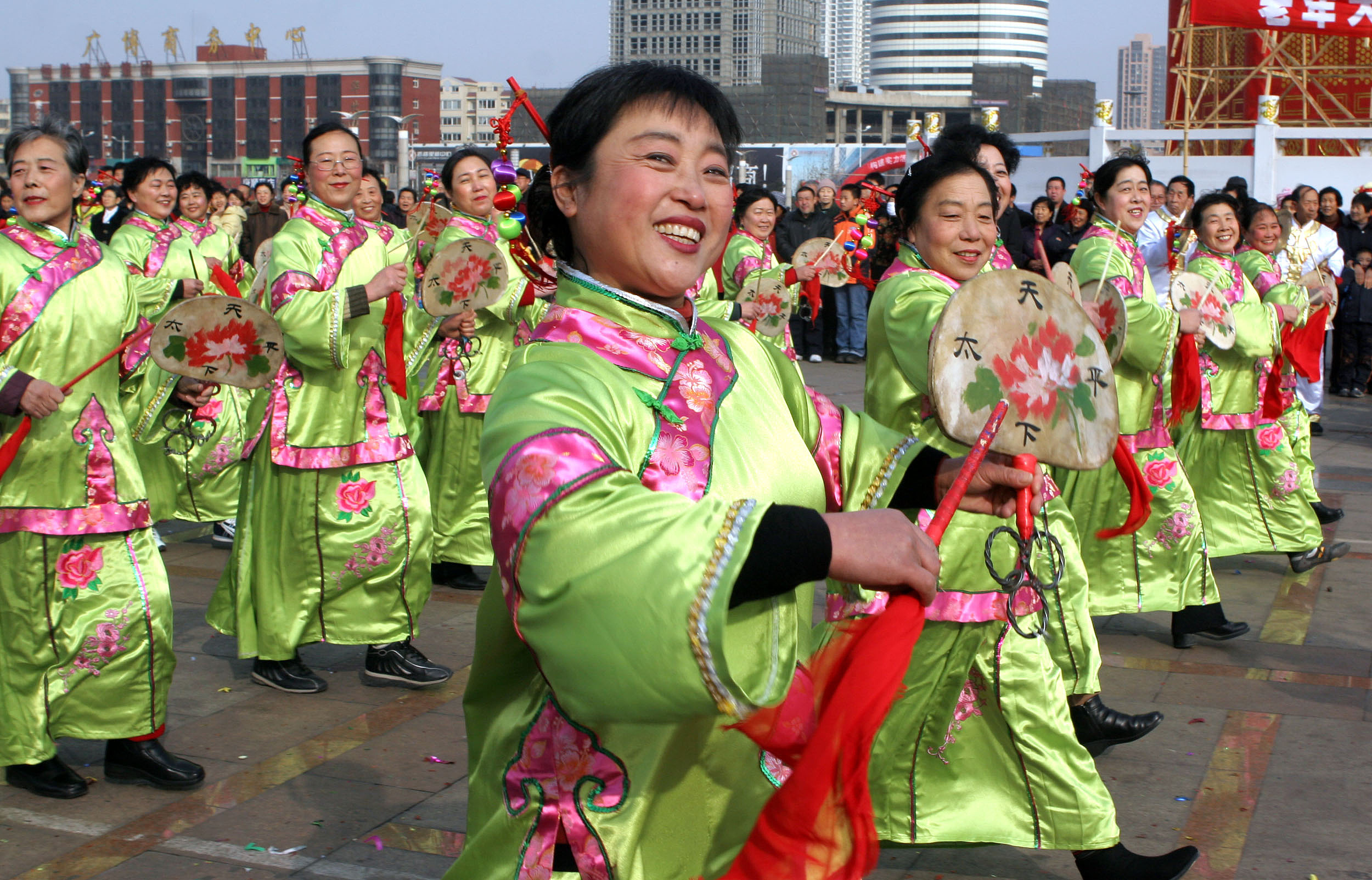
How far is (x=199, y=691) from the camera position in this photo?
490cm

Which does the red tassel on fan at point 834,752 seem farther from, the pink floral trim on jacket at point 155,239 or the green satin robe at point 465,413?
the pink floral trim on jacket at point 155,239

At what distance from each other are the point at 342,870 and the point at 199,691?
5.75 feet

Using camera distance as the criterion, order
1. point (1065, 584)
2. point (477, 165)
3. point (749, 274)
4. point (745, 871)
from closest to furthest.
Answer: point (745, 871), point (1065, 584), point (477, 165), point (749, 274)

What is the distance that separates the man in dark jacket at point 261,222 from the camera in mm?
14906

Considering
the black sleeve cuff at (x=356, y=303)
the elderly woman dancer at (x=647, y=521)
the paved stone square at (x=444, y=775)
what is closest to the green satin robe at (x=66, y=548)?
the paved stone square at (x=444, y=775)

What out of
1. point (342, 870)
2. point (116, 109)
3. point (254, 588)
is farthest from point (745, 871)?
point (116, 109)

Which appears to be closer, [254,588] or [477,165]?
[254,588]

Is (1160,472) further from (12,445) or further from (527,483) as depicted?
(527,483)

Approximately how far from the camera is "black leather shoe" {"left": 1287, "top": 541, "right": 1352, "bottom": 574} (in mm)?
6570

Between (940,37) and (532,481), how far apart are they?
158537 mm

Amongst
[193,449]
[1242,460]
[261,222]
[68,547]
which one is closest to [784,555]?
[68,547]

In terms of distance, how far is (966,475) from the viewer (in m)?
1.76

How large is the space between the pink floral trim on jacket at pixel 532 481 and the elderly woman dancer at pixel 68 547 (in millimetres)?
2751

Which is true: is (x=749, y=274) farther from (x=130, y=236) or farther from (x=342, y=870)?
(x=342, y=870)
